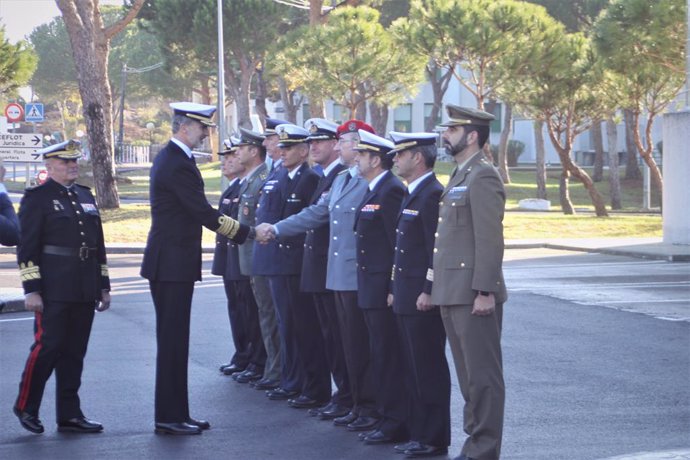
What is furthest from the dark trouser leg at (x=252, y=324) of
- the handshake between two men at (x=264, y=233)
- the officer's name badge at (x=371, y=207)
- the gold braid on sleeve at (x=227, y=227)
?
the officer's name badge at (x=371, y=207)

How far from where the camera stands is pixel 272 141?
11031 millimetres

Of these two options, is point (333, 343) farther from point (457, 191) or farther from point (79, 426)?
point (457, 191)

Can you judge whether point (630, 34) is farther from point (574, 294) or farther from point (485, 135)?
point (485, 135)

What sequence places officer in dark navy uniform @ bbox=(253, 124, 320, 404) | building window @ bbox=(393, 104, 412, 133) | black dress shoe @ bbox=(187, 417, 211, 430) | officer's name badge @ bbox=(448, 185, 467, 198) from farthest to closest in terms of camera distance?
building window @ bbox=(393, 104, 412, 133) → officer in dark navy uniform @ bbox=(253, 124, 320, 404) → black dress shoe @ bbox=(187, 417, 211, 430) → officer's name badge @ bbox=(448, 185, 467, 198)

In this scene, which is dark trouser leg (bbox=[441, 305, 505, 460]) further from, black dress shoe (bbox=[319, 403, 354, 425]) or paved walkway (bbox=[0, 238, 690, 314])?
paved walkway (bbox=[0, 238, 690, 314])

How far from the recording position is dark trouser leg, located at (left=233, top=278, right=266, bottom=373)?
A: 11195mm

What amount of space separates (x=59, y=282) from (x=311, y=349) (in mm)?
2210

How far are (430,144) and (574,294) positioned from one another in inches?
396

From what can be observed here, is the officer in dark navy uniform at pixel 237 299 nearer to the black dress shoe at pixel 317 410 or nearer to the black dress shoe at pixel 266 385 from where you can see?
the black dress shoe at pixel 266 385

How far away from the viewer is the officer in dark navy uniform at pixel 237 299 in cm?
1121

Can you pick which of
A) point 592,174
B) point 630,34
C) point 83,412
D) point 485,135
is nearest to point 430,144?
point 485,135

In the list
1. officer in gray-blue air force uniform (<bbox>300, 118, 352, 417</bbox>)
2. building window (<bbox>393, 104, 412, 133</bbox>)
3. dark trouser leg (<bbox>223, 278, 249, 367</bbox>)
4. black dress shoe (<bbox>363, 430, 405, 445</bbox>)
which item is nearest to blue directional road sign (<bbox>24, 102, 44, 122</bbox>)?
dark trouser leg (<bbox>223, 278, 249, 367</bbox>)

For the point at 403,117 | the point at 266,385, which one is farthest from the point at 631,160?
the point at 266,385

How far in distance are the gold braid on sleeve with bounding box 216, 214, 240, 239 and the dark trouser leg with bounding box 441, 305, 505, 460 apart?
232cm
